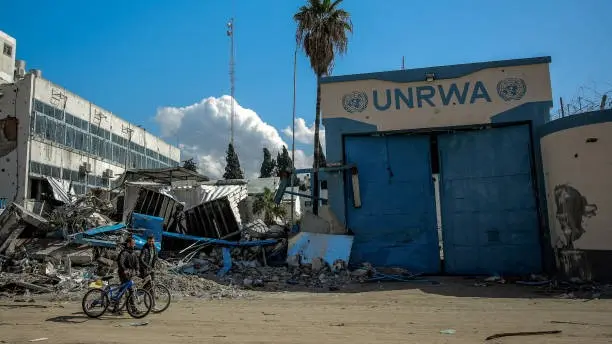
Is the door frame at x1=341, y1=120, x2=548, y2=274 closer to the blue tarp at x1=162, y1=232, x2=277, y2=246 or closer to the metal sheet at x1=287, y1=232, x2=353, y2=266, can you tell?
the metal sheet at x1=287, y1=232, x2=353, y2=266

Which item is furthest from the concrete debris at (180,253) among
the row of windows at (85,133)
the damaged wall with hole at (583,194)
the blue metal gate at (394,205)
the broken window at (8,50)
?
the broken window at (8,50)

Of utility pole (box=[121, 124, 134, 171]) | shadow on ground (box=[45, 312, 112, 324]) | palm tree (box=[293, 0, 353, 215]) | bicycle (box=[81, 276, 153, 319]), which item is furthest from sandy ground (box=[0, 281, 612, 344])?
utility pole (box=[121, 124, 134, 171])

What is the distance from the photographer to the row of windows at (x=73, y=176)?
31.7 metres

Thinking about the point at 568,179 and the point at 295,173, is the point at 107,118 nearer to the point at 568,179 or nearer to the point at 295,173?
the point at 295,173

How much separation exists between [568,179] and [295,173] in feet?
29.2

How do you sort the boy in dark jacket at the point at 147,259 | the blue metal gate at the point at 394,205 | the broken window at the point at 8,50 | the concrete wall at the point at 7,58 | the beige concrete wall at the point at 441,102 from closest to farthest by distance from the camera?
1. the boy in dark jacket at the point at 147,259
2. the beige concrete wall at the point at 441,102
3. the blue metal gate at the point at 394,205
4. the concrete wall at the point at 7,58
5. the broken window at the point at 8,50

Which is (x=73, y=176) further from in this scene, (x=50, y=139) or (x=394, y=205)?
(x=394, y=205)

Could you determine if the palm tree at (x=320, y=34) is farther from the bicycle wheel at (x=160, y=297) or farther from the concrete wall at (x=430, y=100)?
the bicycle wheel at (x=160, y=297)

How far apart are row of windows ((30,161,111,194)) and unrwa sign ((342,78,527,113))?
79.3ft

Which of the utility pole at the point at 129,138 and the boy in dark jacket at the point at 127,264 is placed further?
the utility pole at the point at 129,138

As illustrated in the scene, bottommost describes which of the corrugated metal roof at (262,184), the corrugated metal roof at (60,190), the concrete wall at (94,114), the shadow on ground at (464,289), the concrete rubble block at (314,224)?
the shadow on ground at (464,289)

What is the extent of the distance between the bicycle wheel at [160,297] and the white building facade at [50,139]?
23731 millimetres

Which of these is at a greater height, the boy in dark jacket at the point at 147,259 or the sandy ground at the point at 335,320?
the boy in dark jacket at the point at 147,259

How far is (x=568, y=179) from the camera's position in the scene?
13.6 meters
